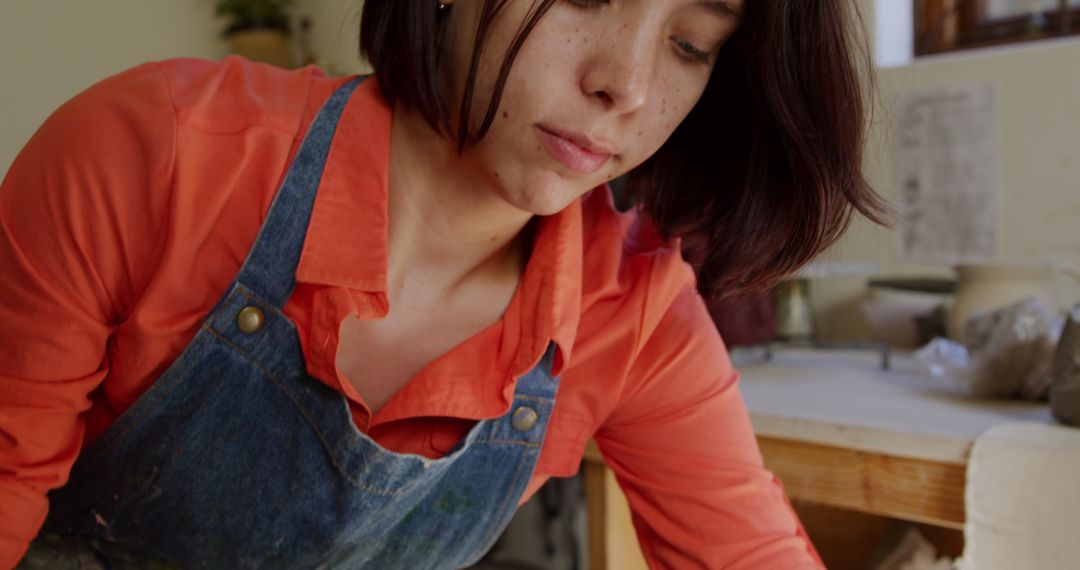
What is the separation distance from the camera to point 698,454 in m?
0.93

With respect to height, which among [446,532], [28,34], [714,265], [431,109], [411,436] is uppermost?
[28,34]

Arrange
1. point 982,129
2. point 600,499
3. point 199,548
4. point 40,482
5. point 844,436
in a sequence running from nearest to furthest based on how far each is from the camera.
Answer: point 40,482
point 199,548
point 844,436
point 600,499
point 982,129

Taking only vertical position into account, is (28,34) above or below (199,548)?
above

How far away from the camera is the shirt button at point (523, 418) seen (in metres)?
0.89

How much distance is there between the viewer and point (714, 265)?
0.92 meters

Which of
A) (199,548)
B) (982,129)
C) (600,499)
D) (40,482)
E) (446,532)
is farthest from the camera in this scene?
(982,129)

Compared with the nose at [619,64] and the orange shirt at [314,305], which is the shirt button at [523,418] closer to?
the orange shirt at [314,305]

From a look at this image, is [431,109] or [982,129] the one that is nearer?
[431,109]

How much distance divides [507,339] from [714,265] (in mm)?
232

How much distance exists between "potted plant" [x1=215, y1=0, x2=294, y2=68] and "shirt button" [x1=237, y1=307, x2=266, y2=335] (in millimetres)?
1754

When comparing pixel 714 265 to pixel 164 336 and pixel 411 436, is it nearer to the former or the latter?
pixel 411 436

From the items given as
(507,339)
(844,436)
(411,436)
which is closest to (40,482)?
(411,436)

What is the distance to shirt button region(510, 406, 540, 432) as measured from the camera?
89 cm

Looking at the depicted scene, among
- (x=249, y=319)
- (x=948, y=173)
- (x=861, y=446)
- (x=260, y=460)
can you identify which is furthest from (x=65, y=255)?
(x=948, y=173)
